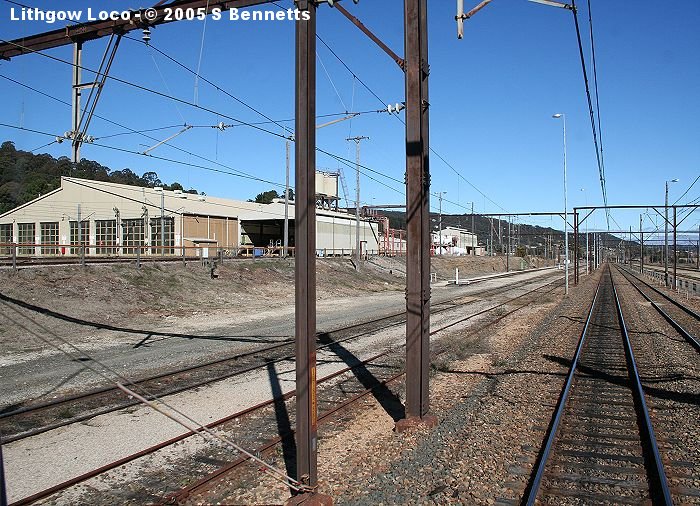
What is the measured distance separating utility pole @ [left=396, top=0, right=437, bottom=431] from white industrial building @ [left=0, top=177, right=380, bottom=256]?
1998 inches

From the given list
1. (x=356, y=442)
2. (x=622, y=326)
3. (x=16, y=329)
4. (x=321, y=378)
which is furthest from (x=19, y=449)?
(x=622, y=326)

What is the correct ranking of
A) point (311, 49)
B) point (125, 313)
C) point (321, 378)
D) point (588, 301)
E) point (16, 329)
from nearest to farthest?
point (311, 49)
point (321, 378)
point (16, 329)
point (125, 313)
point (588, 301)

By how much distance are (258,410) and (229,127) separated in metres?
15.1

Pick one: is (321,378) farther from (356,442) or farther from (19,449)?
(19,449)

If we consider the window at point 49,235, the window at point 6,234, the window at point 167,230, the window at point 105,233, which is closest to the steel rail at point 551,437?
the window at point 167,230

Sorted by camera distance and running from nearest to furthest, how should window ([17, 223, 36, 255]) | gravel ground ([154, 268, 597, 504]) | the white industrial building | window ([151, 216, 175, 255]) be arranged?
gravel ground ([154, 268, 597, 504]), the white industrial building, window ([151, 216, 175, 255]), window ([17, 223, 36, 255])

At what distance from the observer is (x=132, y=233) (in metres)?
63.7

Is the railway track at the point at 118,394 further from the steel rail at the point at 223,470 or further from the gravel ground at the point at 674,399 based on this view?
the gravel ground at the point at 674,399

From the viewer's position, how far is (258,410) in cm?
973

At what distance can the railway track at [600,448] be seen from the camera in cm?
611

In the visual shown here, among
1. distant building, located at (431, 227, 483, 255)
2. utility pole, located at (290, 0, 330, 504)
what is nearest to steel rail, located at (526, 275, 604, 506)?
utility pole, located at (290, 0, 330, 504)

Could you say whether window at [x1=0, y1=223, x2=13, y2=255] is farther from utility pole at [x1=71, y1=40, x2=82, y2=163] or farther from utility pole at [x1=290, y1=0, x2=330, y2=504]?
utility pole at [x1=290, y1=0, x2=330, y2=504]

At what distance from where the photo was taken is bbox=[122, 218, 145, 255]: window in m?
62.5

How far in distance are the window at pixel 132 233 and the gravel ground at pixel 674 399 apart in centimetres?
5324
